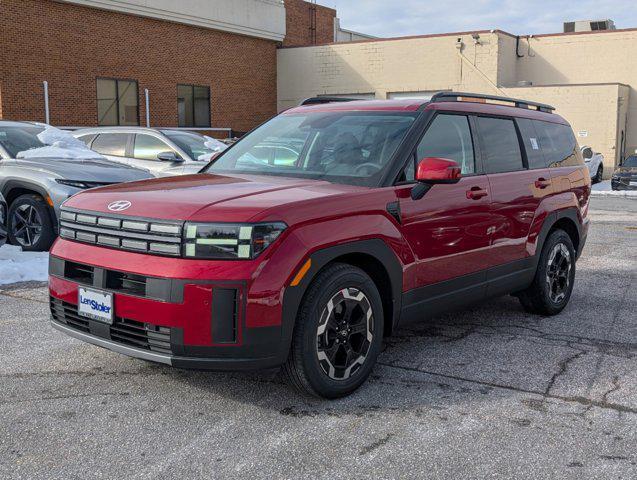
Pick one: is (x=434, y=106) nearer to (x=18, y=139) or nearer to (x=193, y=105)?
(x=18, y=139)

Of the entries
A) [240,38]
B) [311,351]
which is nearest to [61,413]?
[311,351]

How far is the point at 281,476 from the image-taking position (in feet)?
11.0

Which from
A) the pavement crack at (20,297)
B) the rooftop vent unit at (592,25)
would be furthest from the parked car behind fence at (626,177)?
the pavement crack at (20,297)

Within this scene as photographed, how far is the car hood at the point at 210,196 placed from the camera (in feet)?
12.6

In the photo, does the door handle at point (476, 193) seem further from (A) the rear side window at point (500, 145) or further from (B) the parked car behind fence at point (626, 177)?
(B) the parked car behind fence at point (626, 177)

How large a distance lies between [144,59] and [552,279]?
1003 inches

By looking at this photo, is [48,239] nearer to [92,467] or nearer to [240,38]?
[92,467]

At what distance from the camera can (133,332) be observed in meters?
3.97

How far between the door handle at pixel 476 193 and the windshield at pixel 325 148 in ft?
2.33

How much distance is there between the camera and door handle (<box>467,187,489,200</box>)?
522 cm

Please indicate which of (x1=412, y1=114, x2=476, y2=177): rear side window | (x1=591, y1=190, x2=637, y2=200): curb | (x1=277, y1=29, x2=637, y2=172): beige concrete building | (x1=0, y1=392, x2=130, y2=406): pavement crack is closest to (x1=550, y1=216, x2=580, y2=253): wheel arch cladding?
(x1=412, y1=114, x2=476, y2=177): rear side window

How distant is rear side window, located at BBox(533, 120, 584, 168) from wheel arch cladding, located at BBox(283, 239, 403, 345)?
2.64 meters

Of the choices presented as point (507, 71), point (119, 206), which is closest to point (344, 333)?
point (119, 206)

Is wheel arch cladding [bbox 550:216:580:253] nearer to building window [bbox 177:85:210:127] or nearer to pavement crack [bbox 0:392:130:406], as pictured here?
pavement crack [bbox 0:392:130:406]
